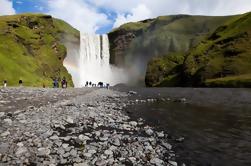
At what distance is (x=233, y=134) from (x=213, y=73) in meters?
146

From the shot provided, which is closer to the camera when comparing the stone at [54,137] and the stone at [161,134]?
the stone at [54,137]

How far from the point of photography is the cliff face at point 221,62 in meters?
154

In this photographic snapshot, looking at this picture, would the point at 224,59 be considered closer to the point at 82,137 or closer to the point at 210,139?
the point at 210,139

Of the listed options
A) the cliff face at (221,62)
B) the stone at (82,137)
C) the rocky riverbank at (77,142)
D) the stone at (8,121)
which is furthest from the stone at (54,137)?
the cliff face at (221,62)

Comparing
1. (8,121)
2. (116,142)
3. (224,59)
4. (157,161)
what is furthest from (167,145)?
(224,59)

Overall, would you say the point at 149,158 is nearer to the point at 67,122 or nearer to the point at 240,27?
the point at 67,122

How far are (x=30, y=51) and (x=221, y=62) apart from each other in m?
96.0

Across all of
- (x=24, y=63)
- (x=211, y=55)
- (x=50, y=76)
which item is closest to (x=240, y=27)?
(x=211, y=55)

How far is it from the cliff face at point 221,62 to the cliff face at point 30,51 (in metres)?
64.5

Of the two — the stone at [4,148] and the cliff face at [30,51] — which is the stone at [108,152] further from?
the cliff face at [30,51]

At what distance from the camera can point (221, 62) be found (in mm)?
169500

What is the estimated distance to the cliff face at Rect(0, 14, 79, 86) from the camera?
11185 cm

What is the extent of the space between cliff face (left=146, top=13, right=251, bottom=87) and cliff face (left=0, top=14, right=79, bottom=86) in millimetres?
64468

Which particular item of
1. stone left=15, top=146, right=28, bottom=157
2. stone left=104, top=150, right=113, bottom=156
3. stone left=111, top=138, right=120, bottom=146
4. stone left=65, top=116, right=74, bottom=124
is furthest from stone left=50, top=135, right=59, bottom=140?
stone left=65, top=116, right=74, bottom=124
